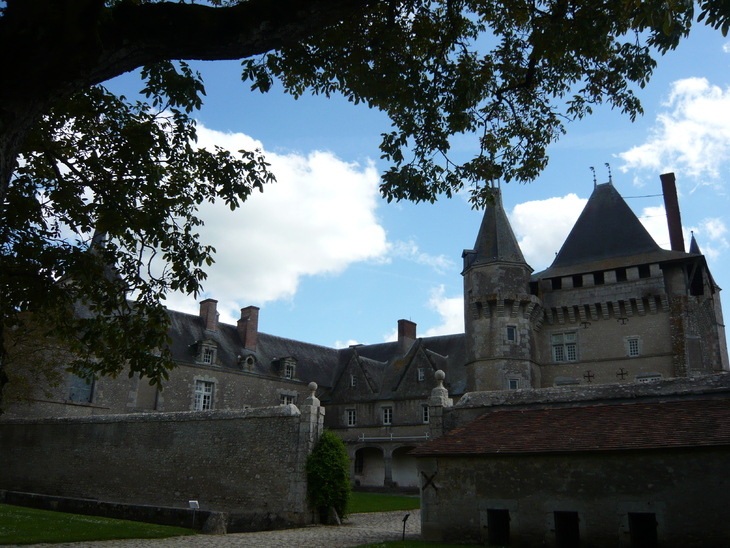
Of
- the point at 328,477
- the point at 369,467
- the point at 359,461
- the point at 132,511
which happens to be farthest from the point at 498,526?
the point at 359,461

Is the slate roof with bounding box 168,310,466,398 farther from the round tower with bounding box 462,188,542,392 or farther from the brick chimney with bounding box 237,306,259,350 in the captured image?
the round tower with bounding box 462,188,542,392

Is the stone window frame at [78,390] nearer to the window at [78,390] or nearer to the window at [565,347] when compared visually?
the window at [78,390]

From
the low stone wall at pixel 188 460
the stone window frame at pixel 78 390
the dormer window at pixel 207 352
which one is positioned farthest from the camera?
the dormer window at pixel 207 352

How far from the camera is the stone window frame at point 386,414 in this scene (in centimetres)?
3338

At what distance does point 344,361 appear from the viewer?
40.3m

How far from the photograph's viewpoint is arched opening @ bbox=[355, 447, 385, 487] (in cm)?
3306

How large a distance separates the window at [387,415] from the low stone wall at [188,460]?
1635cm

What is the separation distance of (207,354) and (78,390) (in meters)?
7.38

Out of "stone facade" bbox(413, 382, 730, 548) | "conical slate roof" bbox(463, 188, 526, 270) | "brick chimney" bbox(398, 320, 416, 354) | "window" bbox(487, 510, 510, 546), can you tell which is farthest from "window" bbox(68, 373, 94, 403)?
"window" bbox(487, 510, 510, 546)

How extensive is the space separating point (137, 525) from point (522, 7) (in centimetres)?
1322

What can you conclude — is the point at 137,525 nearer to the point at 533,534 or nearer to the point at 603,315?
the point at 533,534

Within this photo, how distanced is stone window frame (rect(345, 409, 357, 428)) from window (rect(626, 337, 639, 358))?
14909 mm

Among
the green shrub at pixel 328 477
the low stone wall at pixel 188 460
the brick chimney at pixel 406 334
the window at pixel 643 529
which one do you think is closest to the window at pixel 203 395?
the low stone wall at pixel 188 460

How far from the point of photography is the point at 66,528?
42.7ft
